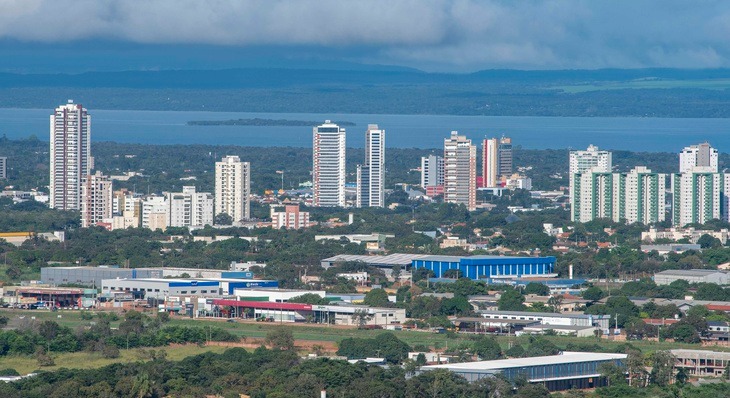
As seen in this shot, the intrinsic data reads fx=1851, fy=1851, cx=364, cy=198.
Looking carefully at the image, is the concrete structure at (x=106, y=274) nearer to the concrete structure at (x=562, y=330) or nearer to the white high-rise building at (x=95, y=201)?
the concrete structure at (x=562, y=330)

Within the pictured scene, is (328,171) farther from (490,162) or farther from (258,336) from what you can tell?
(258,336)

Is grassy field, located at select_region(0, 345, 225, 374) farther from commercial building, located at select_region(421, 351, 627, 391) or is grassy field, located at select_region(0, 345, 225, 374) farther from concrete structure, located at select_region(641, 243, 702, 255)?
concrete structure, located at select_region(641, 243, 702, 255)

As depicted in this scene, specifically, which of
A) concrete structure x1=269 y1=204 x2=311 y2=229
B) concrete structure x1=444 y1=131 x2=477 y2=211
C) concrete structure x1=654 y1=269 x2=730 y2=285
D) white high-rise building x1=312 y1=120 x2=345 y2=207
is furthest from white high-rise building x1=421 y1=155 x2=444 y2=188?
concrete structure x1=654 y1=269 x2=730 y2=285

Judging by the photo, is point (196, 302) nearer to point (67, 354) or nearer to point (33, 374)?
point (67, 354)

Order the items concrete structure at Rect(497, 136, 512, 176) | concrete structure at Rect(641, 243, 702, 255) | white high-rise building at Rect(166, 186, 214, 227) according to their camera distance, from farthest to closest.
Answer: concrete structure at Rect(497, 136, 512, 176), white high-rise building at Rect(166, 186, 214, 227), concrete structure at Rect(641, 243, 702, 255)

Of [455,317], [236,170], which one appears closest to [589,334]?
[455,317]

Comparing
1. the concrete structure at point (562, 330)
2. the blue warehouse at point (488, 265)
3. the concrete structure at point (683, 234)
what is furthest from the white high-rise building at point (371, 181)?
the concrete structure at point (562, 330)

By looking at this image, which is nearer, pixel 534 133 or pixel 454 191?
pixel 454 191

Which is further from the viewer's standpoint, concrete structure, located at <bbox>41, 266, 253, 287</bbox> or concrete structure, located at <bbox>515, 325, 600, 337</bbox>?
concrete structure, located at <bbox>41, 266, 253, 287</bbox>
